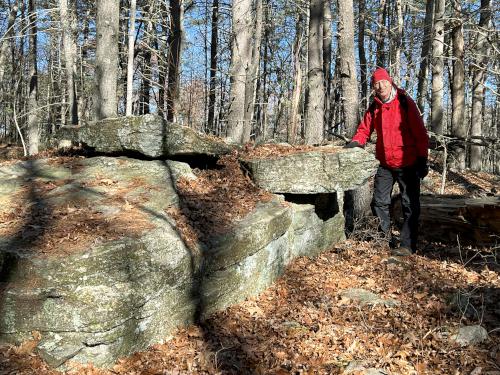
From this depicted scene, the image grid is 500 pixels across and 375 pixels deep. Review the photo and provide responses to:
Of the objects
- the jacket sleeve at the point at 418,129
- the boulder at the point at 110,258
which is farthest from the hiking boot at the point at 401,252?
the boulder at the point at 110,258

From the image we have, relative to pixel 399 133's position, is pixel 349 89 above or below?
above

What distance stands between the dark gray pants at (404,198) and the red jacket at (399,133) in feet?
0.51

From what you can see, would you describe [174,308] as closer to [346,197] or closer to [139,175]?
[139,175]

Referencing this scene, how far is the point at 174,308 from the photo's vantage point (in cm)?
404

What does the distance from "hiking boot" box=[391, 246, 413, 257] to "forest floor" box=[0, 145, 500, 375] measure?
0.60 ft

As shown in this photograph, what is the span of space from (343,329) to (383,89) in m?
3.39

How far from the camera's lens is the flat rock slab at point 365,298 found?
15.4ft

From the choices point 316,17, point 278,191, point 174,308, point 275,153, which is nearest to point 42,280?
point 174,308

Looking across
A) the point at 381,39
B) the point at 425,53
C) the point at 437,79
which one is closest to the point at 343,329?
the point at 437,79

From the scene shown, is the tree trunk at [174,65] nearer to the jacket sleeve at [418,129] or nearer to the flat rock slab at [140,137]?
the flat rock slab at [140,137]

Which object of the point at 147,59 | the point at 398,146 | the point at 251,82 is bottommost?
the point at 398,146

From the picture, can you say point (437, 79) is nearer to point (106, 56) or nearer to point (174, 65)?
point (174, 65)

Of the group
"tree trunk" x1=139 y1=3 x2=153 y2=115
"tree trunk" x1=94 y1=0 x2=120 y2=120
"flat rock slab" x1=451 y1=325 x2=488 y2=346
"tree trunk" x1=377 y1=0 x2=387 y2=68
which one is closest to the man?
"flat rock slab" x1=451 y1=325 x2=488 y2=346

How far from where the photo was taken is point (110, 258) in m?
3.54
